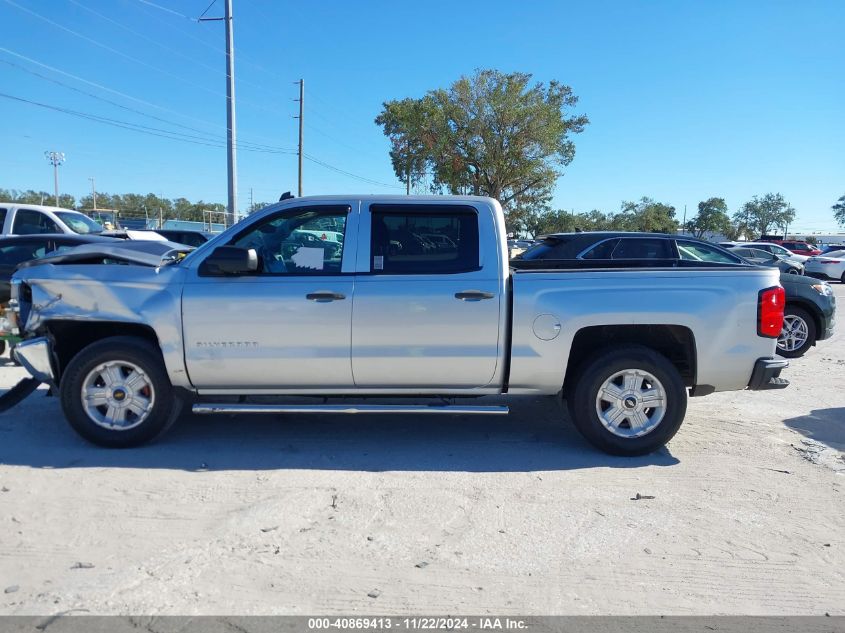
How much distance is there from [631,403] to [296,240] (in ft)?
9.57

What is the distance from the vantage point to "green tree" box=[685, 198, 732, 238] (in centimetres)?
7981

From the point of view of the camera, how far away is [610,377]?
4.69 metres

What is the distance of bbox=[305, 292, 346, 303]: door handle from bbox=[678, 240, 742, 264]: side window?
7136 mm

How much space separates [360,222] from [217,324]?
1344mm

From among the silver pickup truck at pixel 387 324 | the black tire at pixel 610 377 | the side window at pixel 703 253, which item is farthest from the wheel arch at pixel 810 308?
the black tire at pixel 610 377

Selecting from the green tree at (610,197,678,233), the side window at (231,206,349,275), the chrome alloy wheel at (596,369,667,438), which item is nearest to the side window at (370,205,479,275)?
the side window at (231,206,349,275)

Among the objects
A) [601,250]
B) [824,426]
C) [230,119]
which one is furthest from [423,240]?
[230,119]

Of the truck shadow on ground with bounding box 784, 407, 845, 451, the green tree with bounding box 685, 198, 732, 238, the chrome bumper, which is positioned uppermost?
the green tree with bounding box 685, 198, 732, 238

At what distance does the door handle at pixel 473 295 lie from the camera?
4617 mm

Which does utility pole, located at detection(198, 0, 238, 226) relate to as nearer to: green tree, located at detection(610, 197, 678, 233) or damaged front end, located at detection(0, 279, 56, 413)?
damaged front end, located at detection(0, 279, 56, 413)

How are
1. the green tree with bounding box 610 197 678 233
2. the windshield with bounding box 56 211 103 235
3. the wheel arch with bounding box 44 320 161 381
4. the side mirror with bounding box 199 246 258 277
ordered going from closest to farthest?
the side mirror with bounding box 199 246 258 277 < the wheel arch with bounding box 44 320 161 381 < the windshield with bounding box 56 211 103 235 < the green tree with bounding box 610 197 678 233

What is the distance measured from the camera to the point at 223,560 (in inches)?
128

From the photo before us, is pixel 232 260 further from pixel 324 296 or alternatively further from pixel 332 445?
pixel 332 445
